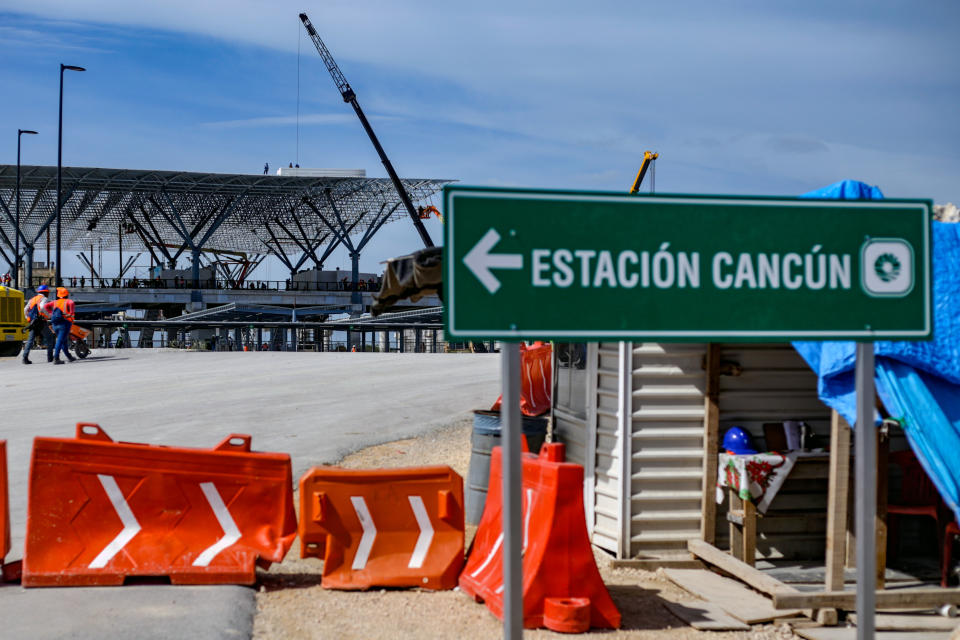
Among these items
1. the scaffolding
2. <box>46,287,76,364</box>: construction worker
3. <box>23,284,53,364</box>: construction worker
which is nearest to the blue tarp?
<box>46,287,76,364</box>: construction worker

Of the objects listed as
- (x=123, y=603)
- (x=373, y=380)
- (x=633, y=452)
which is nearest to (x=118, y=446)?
(x=123, y=603)

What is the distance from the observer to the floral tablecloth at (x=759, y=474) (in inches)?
299

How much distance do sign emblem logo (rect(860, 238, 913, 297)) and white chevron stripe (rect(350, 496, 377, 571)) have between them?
173 inches

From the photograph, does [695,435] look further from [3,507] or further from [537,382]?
[3,507]

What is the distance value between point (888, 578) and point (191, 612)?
5442mm

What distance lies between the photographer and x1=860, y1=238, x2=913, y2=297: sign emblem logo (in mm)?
3184

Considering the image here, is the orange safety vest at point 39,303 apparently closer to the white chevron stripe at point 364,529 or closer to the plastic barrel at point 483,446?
the plastic barrel at point 483,446

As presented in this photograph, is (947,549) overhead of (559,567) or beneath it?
beneath

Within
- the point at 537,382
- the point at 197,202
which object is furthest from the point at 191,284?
the point at 537,382

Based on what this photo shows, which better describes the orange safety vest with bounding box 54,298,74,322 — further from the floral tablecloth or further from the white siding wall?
the floral tablecloth

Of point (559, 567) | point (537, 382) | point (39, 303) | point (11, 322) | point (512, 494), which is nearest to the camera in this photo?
point (512, 494)

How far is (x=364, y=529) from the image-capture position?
672cm

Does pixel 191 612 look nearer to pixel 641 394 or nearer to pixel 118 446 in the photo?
pixel 118 446

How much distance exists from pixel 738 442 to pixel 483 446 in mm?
2232
